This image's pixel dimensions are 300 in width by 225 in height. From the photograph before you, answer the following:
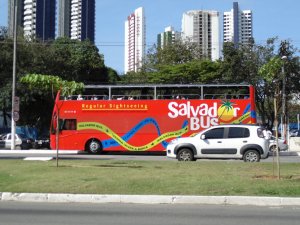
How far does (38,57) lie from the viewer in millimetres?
41656

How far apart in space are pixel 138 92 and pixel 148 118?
1797 millimetres

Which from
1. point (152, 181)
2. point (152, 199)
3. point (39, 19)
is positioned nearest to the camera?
point (152, 199)

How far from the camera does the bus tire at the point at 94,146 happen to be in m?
28.8

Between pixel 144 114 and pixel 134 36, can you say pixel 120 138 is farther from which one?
pixel 134 36

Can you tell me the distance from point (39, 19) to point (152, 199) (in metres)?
40.7

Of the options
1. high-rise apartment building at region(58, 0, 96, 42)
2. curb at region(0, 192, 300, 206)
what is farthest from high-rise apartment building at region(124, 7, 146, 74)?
curb at region(0, 192, 300, 206)

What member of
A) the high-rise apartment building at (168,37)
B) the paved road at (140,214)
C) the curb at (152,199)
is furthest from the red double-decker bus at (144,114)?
the high-rise apartment building at (168,37)

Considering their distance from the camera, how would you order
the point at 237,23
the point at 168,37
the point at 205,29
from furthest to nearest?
1. the point at 205,29
2. the point at 168,37
3. the point at 237,23

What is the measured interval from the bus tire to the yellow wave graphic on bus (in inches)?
31.0

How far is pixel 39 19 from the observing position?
4794 centimetres

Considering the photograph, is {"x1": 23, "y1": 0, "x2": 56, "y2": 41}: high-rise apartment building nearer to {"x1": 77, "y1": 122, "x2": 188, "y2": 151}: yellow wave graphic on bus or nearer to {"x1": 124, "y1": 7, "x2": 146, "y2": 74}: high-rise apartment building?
{"x1": 77, "y1": 122, "x2": 188, "y2": 151}: yellow wave graphic on bus

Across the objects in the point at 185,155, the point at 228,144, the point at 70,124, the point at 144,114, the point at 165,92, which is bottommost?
the point at 185,155

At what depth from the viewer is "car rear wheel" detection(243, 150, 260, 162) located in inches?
798

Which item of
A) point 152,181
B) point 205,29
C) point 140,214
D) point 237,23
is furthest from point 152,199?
point 205,29
